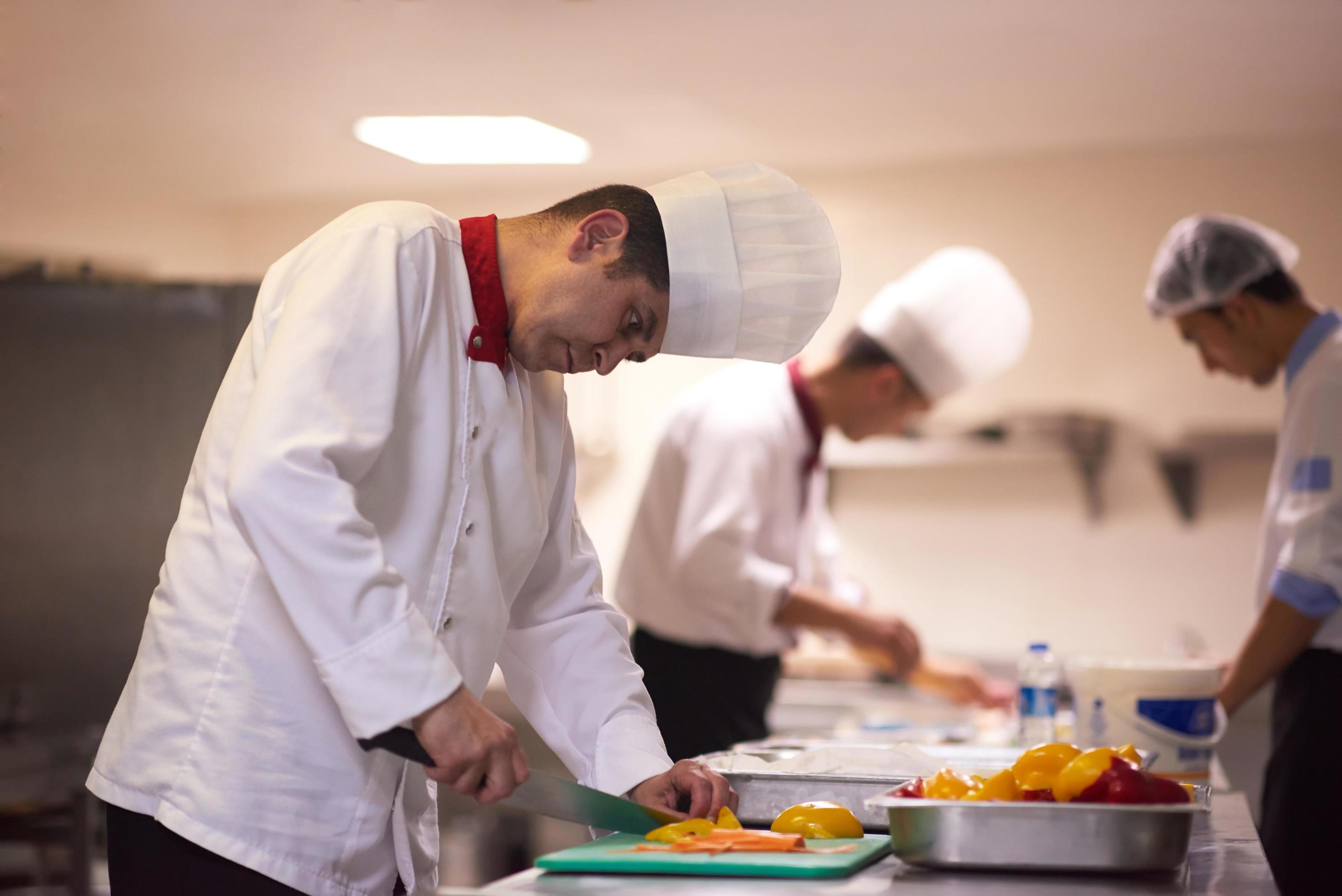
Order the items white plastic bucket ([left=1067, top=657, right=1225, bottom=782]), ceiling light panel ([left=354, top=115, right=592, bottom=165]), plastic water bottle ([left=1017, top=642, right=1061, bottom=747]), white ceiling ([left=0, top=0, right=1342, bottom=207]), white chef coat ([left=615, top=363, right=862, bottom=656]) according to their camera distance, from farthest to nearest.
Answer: ceiling light panel ([left=354, top=115, right=592, bottom=165]) → white ceiling ([left=0, top=0, right=1342, bottom=207]) → white chef coat ([left=615, top=363, right=862, bottom=656]) → plastic water bottle ([left=1017, top=642, right=1061, bottom=747]) → white plastic bucket ([left=1067, top=657, right=1225, bottom=782])

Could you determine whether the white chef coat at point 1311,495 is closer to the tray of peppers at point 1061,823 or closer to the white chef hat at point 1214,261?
the white chef hat at point 1214,261

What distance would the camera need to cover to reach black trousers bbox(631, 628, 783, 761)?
268 centimetres

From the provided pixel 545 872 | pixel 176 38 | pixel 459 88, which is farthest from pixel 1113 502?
pixel 545 872

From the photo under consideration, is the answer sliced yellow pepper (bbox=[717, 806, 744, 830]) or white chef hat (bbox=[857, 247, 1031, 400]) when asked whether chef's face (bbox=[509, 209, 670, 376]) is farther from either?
white chef hat (bbox=[857, 247, 1031, 400])

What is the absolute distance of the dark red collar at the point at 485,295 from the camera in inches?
50.8

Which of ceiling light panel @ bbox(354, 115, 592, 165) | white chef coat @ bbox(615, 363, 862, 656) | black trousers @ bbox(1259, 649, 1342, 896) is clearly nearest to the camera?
black trousers @ bbox(1259, 649, 1342, 896)

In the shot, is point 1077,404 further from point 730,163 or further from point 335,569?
point 335,569

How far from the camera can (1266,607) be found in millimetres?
2102

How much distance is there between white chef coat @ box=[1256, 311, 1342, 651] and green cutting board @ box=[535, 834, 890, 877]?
4.14 ft

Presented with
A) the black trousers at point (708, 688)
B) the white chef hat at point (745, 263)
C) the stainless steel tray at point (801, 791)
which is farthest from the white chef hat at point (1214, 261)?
the stainless steel tray at point (801, 791)

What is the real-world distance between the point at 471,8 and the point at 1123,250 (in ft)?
7.69

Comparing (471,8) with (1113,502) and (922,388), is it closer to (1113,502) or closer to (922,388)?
(922,388)

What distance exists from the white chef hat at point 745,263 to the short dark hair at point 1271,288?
1.31 m

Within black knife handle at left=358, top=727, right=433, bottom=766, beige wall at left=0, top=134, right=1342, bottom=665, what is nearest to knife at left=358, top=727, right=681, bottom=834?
black knife handle at left=358, top=727, right=433, bottom=766
